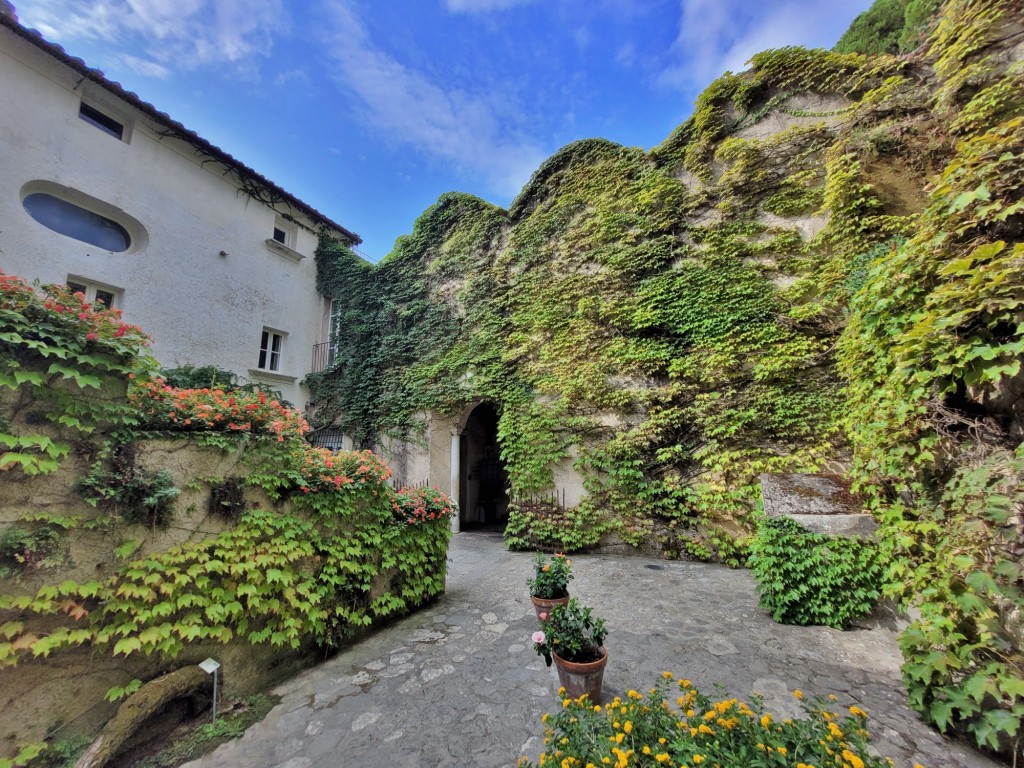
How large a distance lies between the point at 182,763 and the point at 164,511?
5.02ft

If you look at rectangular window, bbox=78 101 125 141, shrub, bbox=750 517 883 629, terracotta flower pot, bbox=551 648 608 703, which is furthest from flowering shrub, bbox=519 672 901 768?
rectangular window, bbox=78 101 125 141

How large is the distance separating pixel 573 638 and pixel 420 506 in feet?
7.75

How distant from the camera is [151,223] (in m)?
9.13

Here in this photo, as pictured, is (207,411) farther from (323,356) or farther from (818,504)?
(323,356)

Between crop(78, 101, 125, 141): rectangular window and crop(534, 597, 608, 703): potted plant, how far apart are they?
13.4m

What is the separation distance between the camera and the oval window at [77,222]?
7754 millimetres

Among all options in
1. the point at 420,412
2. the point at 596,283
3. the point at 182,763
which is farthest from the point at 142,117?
the point at 182,763

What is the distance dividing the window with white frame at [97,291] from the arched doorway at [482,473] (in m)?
8.53

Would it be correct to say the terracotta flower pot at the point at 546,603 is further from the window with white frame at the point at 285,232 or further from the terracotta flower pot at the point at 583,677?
the window with white frame at the point at 285,232

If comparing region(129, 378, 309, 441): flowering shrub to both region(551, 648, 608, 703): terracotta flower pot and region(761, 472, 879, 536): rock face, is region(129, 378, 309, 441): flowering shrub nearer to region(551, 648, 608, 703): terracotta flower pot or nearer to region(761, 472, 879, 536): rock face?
region(551, 648, 608, 703): terracotta flower pot

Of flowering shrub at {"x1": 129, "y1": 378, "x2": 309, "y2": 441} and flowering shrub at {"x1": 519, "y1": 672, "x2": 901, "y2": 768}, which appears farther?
flowering shrub at {"x1": 129, "y1": 378, "x2": 309, "y2": 441}

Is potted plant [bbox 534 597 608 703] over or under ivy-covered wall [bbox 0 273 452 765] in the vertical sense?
under

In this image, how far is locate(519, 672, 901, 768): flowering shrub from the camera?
4.85 feet

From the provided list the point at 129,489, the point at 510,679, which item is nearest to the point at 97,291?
the point at 129,489
